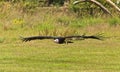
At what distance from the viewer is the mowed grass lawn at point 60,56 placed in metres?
10.6

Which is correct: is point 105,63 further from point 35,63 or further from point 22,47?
point 22,47

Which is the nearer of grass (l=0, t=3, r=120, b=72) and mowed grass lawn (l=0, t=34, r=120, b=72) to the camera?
mowed grass lawn (l=0, t=34, r=120, b=72)

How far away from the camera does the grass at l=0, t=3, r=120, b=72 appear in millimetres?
10883

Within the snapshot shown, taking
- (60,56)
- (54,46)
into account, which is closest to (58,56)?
(60,56)

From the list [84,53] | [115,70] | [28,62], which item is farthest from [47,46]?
[115,70]

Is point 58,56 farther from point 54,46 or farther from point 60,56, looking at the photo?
point 54,46

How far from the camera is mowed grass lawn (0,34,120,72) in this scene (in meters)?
10.6

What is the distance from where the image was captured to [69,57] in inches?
488

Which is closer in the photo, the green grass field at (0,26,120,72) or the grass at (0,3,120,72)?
the green grass field at (0,26,120,72)

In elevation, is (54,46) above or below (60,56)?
below

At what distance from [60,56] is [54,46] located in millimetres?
1854

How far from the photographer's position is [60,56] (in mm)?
12508

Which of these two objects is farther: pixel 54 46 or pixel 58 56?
pixel 54 46

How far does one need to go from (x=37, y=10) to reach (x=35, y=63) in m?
11.5
